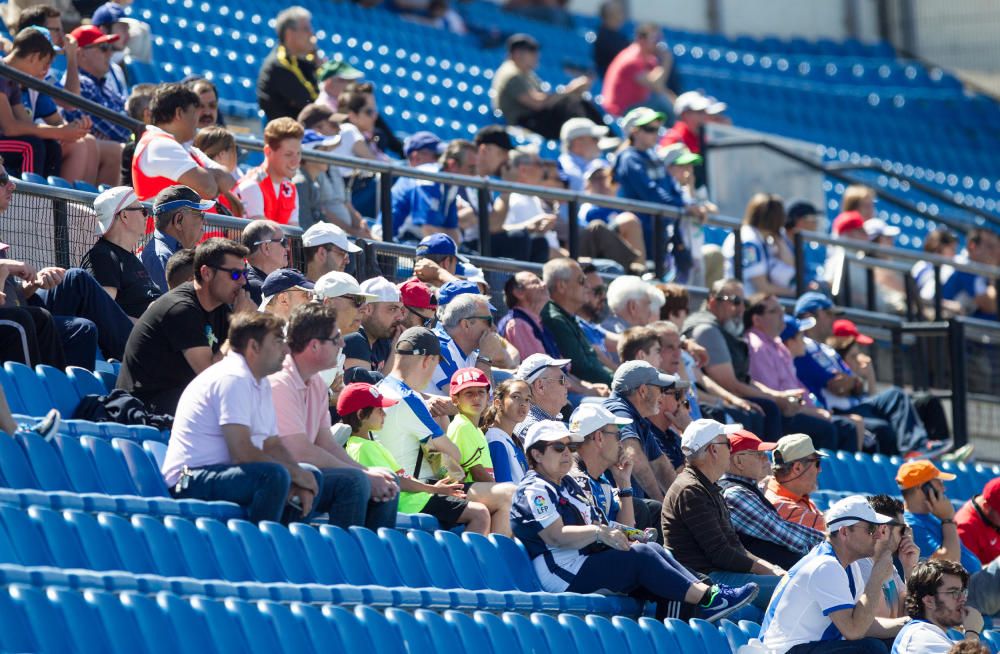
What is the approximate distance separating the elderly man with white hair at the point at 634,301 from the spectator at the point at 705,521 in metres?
2.24

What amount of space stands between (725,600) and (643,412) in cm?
131

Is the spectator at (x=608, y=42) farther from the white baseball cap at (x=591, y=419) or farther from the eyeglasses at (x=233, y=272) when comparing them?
the eyeglasses at (x=233, y=272)

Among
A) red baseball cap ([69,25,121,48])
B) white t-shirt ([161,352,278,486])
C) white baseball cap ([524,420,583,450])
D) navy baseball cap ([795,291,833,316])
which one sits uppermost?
red baseball cap ([69,25,121,48])

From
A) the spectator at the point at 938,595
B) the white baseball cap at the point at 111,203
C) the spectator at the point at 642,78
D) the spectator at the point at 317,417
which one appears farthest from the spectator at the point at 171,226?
the spectator at the point at 642,78

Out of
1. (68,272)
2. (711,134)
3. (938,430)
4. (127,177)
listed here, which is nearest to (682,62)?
(711,134)

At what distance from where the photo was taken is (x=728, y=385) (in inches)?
404

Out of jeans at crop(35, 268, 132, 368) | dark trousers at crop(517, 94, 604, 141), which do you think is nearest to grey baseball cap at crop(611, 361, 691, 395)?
jeans at crop(35, 268, 132, 368)

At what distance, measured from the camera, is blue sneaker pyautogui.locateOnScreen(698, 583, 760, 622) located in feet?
24.0

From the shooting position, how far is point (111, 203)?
7523 millimetres

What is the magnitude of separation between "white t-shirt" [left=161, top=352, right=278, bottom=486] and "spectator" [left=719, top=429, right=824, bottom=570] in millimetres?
2455

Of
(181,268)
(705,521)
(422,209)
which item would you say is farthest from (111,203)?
(422,209)

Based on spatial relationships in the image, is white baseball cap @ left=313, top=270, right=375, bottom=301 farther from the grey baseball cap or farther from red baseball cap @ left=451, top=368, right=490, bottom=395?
the grey baseball cap

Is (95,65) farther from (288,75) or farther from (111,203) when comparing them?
(111,203)

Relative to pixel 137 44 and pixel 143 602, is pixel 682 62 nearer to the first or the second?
pixel 137 44
